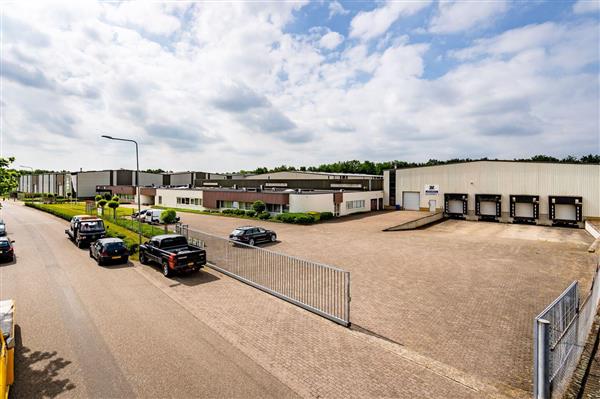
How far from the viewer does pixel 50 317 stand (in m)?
11.1

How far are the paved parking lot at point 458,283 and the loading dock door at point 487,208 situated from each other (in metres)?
9.25

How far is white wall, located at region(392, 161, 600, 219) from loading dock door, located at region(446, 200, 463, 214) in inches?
46.2

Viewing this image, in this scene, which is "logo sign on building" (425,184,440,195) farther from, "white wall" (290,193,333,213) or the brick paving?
the brick paving

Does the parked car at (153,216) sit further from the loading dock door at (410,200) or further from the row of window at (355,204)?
the loading dock door at (410,200)

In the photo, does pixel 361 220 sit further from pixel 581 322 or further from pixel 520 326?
pixel 581 322

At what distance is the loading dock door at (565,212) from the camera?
36250 millimetres

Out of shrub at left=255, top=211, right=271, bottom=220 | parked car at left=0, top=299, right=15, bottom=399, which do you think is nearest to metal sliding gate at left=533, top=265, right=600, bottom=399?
parked car at left=0, top=299, right=15, bottom=399

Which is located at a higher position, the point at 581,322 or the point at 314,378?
the point at 581,322

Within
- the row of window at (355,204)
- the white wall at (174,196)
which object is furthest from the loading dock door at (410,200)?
the white wall at (174,196)

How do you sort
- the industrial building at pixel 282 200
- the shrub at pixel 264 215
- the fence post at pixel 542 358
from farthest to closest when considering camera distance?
the industrial building at pixel 282 200 < the shrub at pixel 264 215 < the fence post at pixel 542 358

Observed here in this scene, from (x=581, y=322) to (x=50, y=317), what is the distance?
1598 centimetres

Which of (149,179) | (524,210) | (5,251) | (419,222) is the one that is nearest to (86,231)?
(5,251)

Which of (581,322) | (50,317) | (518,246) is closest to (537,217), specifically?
(518,246)

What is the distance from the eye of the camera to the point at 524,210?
39.0 meters
